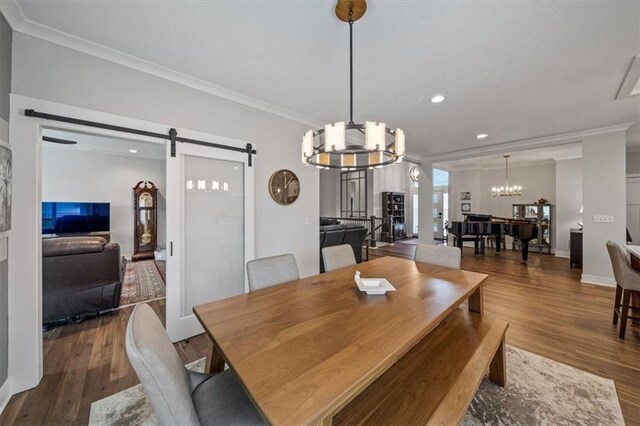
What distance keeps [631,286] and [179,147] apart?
4.72 m

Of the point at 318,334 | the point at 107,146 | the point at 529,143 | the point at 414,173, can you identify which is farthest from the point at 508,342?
the point at 414,173

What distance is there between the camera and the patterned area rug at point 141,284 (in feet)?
11.7

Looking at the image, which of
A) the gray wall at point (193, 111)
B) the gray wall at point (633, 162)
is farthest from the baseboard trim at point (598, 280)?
the gray wall at point (193, 111)

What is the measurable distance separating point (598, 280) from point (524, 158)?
3905mm

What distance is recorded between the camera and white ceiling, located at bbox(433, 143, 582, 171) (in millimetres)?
5750

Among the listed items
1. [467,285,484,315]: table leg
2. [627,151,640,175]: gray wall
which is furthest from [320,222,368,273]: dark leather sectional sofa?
[627,151,640,175]: gray wall

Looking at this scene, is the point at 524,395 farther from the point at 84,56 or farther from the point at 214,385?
the point at 84,56

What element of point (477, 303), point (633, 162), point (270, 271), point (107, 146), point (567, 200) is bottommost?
point (477, 303)

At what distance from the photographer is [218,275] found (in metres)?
2.82

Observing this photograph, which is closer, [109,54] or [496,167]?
[109,54]

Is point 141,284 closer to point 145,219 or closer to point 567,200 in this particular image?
point 145,219

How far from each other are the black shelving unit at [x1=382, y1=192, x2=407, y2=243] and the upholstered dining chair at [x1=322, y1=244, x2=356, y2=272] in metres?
6.98

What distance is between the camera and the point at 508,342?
248cm

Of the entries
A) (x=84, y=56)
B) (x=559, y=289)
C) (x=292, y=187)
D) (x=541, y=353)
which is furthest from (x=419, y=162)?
(x=84, y=56)
